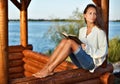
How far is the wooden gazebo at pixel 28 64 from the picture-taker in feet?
10.9

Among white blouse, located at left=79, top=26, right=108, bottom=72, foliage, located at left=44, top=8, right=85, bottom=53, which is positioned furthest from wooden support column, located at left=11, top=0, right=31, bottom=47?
foliage, located at left=44, top=8, right=85, bottom=53

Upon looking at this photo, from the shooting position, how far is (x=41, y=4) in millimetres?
24062

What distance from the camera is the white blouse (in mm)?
3834

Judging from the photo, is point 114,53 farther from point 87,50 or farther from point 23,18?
point 87,50

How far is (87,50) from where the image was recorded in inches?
150

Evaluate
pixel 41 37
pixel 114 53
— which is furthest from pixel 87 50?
pixel 41 37

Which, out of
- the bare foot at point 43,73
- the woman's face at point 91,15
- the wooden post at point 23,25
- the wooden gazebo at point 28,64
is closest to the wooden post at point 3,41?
the wooden gazebo at point 28,64

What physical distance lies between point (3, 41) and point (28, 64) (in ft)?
10.6

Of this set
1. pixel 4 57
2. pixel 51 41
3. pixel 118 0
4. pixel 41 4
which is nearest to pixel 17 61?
pixel 4 57

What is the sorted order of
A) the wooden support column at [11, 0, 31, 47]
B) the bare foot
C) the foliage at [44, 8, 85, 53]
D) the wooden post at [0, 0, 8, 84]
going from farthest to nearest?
the foliage at [44, 8, 85, 53], the wooden support column at [11, 0, 31, 47], the bare foot, the wooden post at [0, 0, 8, 84]

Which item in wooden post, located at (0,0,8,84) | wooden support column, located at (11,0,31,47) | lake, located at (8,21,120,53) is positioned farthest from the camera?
lake, located at (8,21,120,53)

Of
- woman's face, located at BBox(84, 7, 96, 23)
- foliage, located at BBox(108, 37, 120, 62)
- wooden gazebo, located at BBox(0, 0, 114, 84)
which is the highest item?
woman's face, located at BBox(84, 7, 96, 23)

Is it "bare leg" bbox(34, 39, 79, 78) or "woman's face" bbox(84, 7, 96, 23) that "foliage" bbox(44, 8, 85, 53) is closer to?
"woman's face" bbox(84, 7, 96, 23)

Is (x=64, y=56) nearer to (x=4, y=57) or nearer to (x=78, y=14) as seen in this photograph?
(x=4, y=57)
